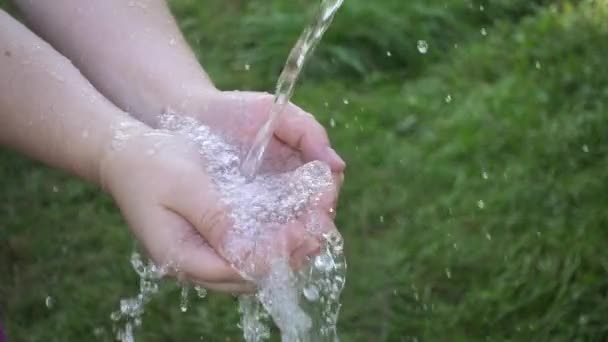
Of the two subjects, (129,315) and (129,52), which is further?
(129,315)

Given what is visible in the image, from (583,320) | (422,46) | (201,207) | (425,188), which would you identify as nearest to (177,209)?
(201,207)

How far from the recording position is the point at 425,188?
2.45m

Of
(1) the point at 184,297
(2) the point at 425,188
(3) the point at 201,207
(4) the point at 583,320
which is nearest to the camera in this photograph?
(3) the point at 201,207

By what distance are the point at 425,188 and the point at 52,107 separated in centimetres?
127

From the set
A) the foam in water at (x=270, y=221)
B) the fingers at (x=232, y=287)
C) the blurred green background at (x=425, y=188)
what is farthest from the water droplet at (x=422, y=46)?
the fingers at (x=232, y=287)

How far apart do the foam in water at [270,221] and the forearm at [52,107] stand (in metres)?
0.08

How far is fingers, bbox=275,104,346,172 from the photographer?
1.31m

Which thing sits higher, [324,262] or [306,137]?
[306,137]

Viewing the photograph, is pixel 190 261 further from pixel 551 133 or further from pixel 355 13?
pixel 355 13

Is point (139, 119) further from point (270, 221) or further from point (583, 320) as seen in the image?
point (583, 320)

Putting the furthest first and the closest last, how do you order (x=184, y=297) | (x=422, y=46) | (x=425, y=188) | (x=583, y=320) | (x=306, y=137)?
(x=422, y=46) < (x=425, y=188) < (x=583, y=320) < (x=184, y=297) < (x=306, y=137)

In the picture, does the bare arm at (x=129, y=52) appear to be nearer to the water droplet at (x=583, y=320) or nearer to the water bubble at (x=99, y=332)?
the water bubble at (x=99, y=332)

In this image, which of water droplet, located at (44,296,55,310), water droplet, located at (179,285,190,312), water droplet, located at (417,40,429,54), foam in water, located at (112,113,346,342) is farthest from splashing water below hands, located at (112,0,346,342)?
water droplet, located at (417,40,429,54)

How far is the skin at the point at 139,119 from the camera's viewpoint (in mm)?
1242
